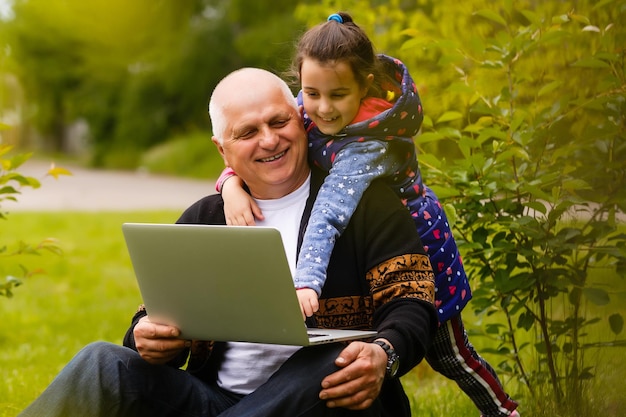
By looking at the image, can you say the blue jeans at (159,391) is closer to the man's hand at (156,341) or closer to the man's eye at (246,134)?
the man's hand at (156,341)

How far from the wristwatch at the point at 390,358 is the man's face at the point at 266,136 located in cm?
58

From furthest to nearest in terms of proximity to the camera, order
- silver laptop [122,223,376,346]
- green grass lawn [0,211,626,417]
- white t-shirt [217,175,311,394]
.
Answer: green grass lawn [0,211,626,417]
white t-shirt [217,175,311,394]
silver laptop [122,223,376,346]

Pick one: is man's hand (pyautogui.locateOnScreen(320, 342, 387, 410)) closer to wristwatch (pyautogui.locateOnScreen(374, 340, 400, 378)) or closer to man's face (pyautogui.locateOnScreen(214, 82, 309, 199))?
wristwatch (pyautogui.locateOnScreen(374, 340, 400, 378))

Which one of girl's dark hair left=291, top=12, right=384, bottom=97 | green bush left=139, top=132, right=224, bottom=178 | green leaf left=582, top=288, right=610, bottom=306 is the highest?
girl's dark hair left=291, top=12, right=384, bottom=97

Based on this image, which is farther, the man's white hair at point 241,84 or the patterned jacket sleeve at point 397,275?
the man's white hair at point 241,84

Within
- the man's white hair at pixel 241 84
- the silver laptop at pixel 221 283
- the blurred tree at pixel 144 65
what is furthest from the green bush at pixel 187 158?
the silver laptop at pixel 221 283

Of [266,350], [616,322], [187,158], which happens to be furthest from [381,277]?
[187,158]

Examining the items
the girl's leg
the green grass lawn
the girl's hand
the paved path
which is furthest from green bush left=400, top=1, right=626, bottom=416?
the paved path

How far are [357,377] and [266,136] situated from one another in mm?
721

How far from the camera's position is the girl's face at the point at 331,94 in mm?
2451

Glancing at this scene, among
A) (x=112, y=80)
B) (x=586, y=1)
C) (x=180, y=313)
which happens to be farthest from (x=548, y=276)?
(x=112, y=80)

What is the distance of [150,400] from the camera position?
2316 mm

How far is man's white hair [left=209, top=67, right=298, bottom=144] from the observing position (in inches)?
99.0

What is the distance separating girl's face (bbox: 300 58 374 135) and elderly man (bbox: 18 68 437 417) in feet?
0.24
